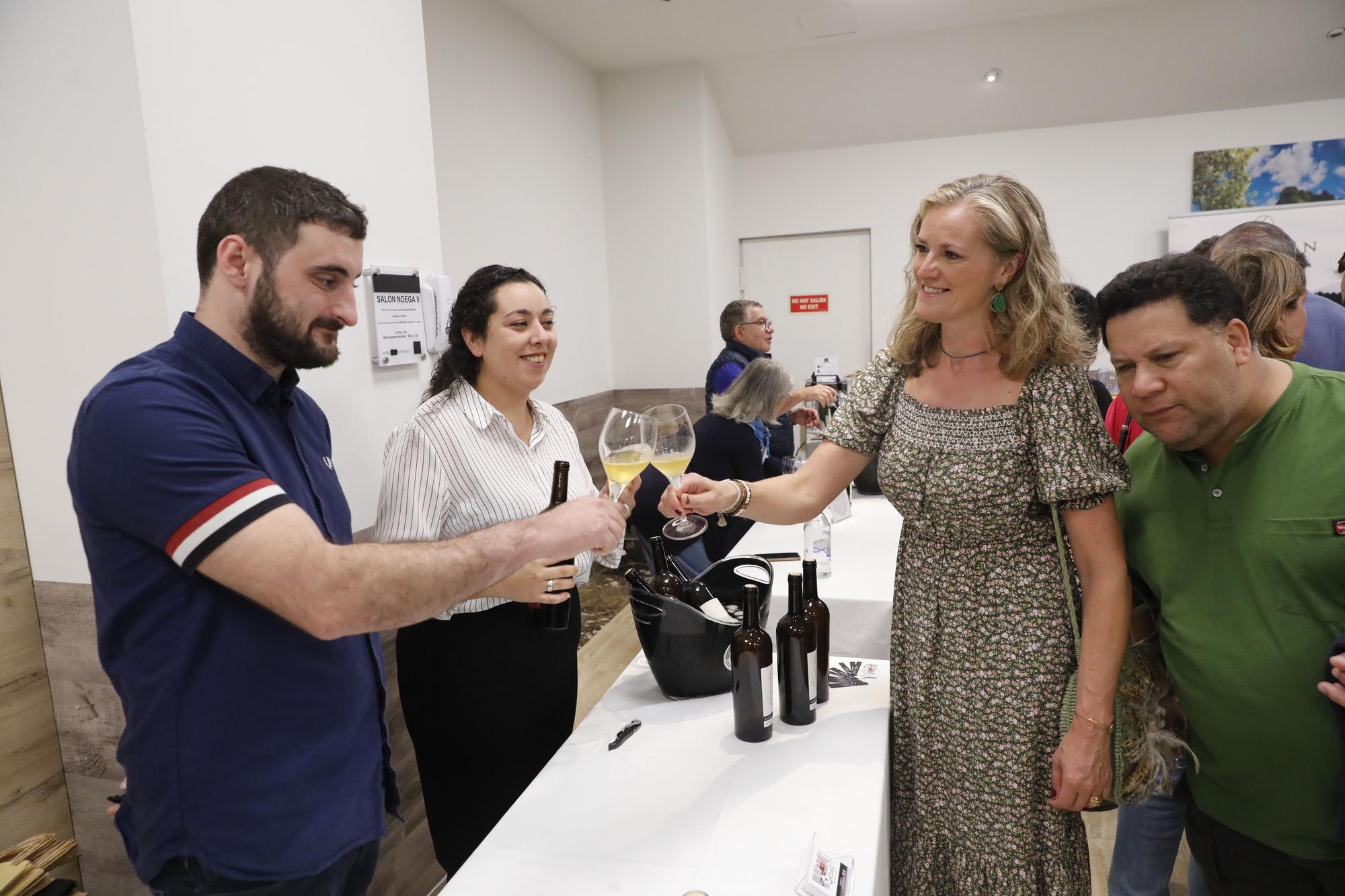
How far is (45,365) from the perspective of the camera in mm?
1670

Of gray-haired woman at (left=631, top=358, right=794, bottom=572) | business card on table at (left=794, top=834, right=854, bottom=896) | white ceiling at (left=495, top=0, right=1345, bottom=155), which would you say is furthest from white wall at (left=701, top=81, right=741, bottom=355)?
business card on table at (left=794, top=834, right=854, bottom=896)

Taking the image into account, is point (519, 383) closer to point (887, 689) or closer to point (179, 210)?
point (179, 210)

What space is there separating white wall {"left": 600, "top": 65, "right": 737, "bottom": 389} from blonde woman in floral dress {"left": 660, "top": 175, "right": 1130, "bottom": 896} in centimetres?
450

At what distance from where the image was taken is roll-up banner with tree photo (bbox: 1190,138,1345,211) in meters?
5.83

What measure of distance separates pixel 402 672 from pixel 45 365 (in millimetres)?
1001

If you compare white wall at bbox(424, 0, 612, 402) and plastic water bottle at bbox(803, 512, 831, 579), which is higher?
white wall at bbox(424, 0, 612, 402)

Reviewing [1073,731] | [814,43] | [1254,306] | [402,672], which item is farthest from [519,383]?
[814,43]

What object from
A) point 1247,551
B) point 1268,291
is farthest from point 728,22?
point 1247,551

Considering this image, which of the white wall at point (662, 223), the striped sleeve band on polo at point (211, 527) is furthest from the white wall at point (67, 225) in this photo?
the white wall at point (662, 223)

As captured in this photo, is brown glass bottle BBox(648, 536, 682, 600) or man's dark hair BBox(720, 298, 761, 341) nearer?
brown glass bottle BBox(648, 536, 682, 600)

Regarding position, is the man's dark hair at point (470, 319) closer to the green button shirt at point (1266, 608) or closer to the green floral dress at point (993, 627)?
the green floral dress at point (993, 627)

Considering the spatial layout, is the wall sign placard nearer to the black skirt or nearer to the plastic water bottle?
the black skirt

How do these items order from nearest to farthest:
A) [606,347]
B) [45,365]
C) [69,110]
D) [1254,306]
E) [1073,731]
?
[1073,731], [69,110], [45,365], [1254,306], [606,347]

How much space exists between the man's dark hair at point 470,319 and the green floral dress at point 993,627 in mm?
989
